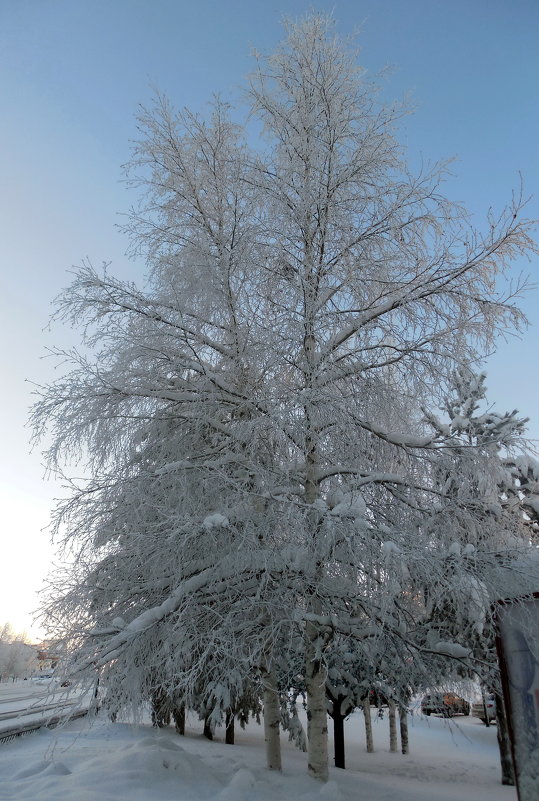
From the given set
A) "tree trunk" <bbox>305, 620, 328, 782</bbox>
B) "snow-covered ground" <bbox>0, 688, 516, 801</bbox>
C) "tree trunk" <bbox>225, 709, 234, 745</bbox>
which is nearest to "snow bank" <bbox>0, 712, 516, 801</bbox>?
"snow-covered ground" <bbox>0, 688, 516, 801</bbox>

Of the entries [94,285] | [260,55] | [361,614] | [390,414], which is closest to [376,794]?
[361,614]

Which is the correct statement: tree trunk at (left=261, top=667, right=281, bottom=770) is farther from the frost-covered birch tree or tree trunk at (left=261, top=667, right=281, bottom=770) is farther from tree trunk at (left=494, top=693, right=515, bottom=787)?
tree trunk at (left=494, top=693, right=515, bottom=787)

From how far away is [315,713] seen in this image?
633 centimetres

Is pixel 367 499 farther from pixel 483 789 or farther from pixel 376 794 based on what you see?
pixel 483 789

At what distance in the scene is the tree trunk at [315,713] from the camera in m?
6.32

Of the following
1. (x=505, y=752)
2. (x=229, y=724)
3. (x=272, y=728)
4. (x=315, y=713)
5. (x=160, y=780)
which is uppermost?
(x=315, y=713)

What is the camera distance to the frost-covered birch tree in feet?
19.6

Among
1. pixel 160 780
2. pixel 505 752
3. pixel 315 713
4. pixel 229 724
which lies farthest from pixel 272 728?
pixel 229 724

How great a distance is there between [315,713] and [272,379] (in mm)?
3866

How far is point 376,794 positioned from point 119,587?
553 cm

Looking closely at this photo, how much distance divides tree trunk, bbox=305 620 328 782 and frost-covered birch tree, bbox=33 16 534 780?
0.03 metres

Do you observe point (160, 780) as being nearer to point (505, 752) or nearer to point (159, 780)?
point (159, 780)

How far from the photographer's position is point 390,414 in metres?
7.16

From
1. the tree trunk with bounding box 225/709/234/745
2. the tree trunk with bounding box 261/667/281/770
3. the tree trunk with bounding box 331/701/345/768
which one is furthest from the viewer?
the tree trunk with bounding box 225/709/234/745
